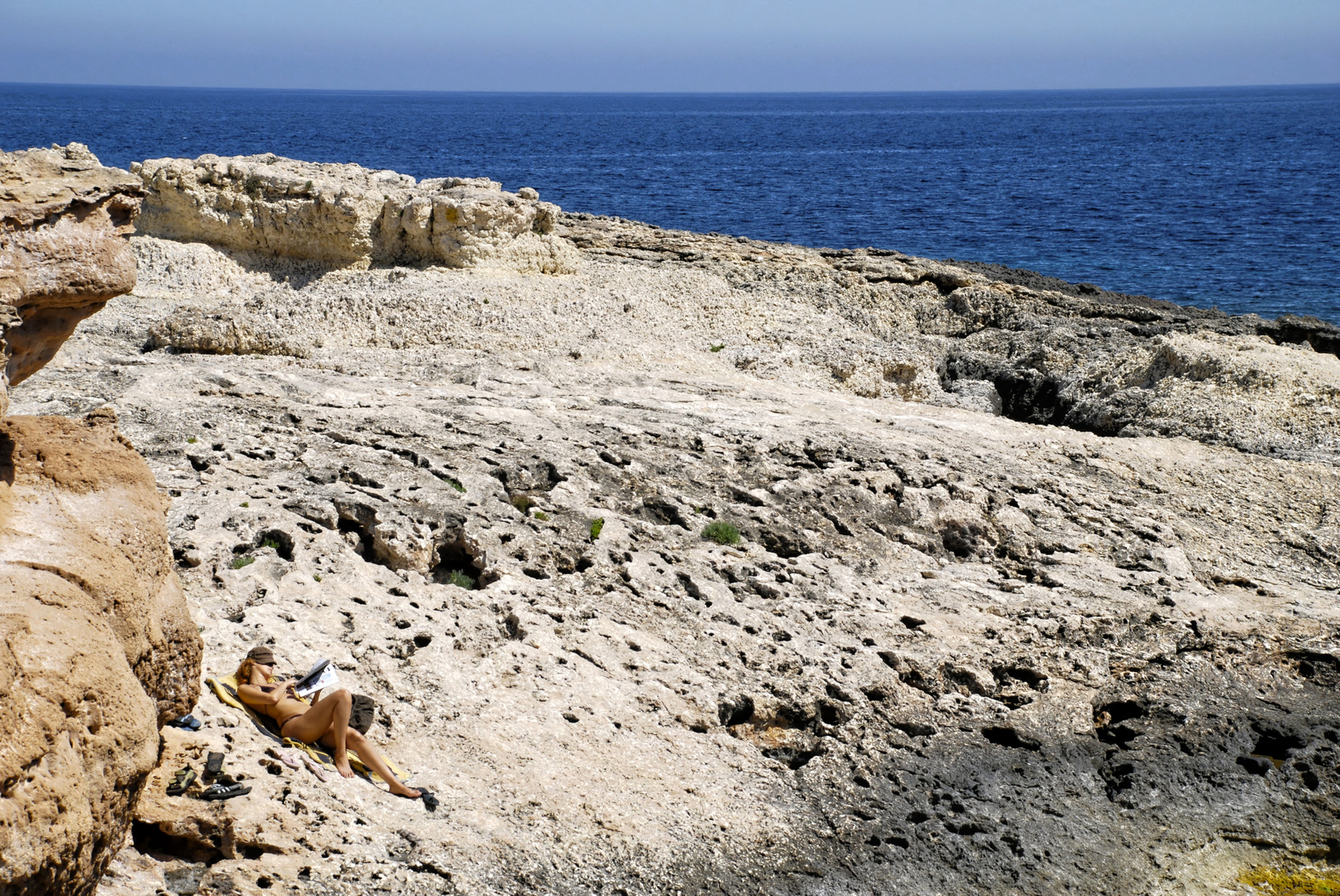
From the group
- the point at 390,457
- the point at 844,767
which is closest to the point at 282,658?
the point at 390,457

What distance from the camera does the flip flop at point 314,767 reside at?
7320 mm

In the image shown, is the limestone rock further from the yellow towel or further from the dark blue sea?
the dark blue sea

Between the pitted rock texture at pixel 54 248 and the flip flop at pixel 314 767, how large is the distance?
3.13 m

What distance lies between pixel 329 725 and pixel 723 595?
14.8 ft

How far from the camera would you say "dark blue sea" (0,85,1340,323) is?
4400 centimetres

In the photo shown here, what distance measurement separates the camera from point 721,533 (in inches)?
468

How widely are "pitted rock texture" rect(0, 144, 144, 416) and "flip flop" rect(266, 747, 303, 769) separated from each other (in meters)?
2.96

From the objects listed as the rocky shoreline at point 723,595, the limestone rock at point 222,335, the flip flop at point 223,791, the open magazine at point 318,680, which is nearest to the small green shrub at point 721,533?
the rocky shoreline at point 723,595

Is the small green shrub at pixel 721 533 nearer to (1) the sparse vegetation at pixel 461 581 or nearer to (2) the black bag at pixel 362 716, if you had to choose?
(1) the sparse vegetation at pixel 461 581

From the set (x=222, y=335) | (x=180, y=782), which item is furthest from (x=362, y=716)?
(x=222, y=335)

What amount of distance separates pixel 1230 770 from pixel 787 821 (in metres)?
4.39

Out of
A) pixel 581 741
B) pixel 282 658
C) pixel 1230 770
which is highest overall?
pixel 282 658

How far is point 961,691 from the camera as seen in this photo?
33.7 feet

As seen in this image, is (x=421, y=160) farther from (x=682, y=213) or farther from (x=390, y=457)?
(x=390, y=457)
